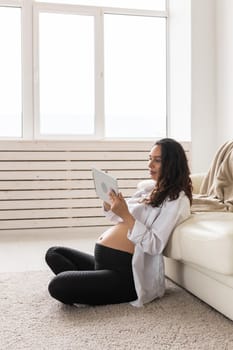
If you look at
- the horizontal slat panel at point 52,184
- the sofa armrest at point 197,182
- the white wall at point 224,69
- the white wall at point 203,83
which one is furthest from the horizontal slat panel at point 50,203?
the sofa armrest at point 197,182

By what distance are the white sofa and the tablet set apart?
1.10 ft

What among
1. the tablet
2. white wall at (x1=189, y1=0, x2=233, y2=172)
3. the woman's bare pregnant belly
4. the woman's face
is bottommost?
the woman's bare pregnant belly

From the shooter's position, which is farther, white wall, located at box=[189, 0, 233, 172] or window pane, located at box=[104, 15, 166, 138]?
window pane, located at box=[104, 15, 166, 138]

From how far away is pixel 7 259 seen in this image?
9.83 feet

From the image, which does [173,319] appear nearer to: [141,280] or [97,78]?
[141,280]

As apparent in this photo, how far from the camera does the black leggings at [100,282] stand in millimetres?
1859

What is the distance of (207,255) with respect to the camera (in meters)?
1.72

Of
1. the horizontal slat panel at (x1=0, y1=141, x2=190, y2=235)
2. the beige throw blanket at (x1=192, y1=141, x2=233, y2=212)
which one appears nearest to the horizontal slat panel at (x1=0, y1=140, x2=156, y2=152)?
the horizontal slat panel at (x1=0, y1=141, x2=190, y2=235)

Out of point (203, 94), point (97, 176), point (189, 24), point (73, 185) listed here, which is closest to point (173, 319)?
point (97, 176)

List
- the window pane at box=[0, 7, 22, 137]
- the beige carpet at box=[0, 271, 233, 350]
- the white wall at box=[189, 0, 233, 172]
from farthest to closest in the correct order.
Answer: the window pane at box=[0, 7, 22, 137] → the white wall at box=[189, 0, 233, 172] → the beige carpet at box=[0, 271, 233, 350]

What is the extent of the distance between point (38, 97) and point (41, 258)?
6.33ft

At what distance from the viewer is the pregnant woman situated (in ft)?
6.18

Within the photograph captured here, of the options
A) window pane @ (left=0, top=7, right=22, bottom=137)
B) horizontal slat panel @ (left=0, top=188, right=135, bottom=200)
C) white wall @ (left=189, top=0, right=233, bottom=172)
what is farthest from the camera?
window pane @ (left=0, top=7, right=22, bottom=137)

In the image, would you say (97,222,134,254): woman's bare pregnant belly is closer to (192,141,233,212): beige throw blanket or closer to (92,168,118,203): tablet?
(92,168,118,203): tablet
